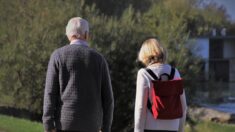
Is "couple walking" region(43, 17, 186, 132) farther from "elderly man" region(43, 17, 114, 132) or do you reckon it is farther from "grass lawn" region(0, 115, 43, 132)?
"grass lawn" region(0, 115, 43, 132)

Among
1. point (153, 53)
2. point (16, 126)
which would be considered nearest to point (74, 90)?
point (153, 53)

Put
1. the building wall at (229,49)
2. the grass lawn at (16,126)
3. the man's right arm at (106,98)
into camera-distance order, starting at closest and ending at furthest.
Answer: the man's right arm at (106,98)
the grass lawn at (16,126)
the building wall at (229,49)

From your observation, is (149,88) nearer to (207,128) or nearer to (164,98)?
(164,98)

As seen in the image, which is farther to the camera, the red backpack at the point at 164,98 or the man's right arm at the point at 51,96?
the red backpack at the point at 164,98

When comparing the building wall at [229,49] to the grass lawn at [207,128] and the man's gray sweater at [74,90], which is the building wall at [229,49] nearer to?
the grass lawn at [207,128]

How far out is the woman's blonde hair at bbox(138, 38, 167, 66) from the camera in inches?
220

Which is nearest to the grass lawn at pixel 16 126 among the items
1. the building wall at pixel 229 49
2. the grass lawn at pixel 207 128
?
the grass lawn at pixel 207 128

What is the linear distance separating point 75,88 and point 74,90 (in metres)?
0.02

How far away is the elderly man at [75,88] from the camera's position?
18.2 ft

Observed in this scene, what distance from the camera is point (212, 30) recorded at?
68.1m

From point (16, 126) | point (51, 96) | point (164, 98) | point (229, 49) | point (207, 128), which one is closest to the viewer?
point (51, 96)

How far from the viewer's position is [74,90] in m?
5.56

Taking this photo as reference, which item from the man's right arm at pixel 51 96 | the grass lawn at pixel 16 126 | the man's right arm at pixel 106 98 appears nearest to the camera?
the man's right arm at pixel 51 96

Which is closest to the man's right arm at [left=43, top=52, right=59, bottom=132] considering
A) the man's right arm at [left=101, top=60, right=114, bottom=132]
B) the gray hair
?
the gray hair
